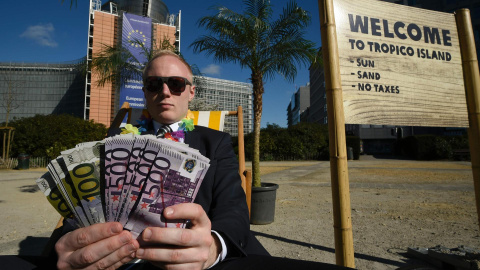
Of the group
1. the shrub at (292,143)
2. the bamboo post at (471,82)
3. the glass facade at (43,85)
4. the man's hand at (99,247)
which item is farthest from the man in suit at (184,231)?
the glass facade at (43,85)

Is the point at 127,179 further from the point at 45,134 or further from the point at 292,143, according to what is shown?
the point at 292,143

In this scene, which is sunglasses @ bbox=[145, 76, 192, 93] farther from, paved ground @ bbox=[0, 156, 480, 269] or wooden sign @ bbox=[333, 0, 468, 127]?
paved ground @ bbox=[0, 156, 480, 269]

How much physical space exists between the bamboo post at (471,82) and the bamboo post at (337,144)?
1.10 metres

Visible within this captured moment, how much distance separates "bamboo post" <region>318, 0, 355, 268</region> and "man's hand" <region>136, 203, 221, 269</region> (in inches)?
36.3

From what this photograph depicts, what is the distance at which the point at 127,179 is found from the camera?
760 mm

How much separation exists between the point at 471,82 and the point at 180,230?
218 centimetres

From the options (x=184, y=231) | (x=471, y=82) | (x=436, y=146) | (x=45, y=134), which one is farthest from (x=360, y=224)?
(x=436, y=146)

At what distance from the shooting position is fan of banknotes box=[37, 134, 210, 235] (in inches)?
29.9

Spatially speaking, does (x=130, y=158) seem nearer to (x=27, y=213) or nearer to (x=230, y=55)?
(x=230, y=55)

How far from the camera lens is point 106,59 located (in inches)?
303

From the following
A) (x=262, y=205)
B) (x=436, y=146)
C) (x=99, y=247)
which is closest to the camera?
(x=99, y=247)

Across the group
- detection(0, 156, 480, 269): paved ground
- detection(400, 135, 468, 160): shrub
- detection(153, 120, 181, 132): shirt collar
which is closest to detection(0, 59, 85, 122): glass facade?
detection(0, 156, 480, 269): paved ground

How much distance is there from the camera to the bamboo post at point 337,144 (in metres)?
1.43

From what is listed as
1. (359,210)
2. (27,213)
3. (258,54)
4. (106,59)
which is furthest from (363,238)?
(106,59)
